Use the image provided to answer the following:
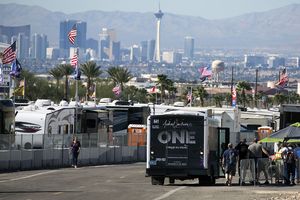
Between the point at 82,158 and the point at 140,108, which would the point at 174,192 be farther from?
the point at 140,108

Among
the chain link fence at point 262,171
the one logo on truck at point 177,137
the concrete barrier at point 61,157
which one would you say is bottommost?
the concrete barrier at point 61,157

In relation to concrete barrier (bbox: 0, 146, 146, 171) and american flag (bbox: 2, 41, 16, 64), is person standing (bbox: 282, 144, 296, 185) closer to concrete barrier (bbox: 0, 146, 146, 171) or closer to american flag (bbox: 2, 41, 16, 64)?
concrete barrier (bbox: 0, 146, 146, 171)

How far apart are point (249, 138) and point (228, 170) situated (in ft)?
91.4

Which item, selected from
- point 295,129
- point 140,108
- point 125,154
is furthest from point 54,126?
point 295,129

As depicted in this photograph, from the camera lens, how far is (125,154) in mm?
54812

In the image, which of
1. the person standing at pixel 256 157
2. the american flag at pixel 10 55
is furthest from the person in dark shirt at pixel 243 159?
the american flag at pixel 10 55

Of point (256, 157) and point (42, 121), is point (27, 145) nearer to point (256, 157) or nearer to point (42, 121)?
point (42, 121)

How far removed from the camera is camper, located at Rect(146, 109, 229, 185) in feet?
107

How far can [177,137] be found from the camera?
32688 mm

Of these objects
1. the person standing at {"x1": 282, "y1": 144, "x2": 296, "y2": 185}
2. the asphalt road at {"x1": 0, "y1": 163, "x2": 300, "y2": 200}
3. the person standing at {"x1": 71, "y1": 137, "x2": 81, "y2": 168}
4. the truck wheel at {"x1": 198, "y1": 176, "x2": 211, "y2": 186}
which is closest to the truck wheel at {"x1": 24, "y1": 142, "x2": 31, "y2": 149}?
the person standing at {"x1": 71, "y1": 137, "x2": 81, "y2": 168}

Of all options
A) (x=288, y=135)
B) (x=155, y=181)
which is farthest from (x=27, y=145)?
(x=288, y=135)

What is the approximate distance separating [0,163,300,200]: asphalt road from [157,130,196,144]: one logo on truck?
152cm

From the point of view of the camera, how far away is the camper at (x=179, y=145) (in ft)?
107

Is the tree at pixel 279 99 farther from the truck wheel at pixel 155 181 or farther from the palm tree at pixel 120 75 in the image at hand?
the truck wheel at pixel 155 181
